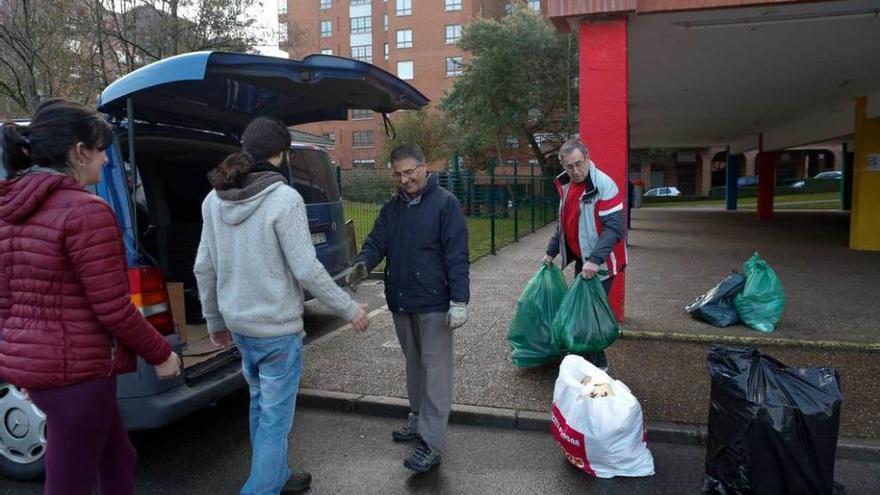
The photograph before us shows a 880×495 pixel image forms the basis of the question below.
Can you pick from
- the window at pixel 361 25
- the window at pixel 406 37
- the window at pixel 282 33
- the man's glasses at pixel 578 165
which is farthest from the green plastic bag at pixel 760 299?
the window at pixel 361 25

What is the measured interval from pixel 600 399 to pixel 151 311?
2.47 metres

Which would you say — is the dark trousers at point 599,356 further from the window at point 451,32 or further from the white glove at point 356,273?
the window at point 451,32

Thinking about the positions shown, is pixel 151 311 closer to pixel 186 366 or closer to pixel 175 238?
pixel 186 366

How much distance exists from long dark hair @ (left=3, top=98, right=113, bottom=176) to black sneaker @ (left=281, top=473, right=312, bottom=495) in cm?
194

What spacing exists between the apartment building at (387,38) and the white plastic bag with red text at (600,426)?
49.5 meters

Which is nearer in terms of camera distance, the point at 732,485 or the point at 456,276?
the point at 732,485

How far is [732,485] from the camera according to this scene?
296 centimetres

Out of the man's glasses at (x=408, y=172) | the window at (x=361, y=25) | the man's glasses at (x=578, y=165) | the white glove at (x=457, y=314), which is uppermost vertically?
the window at (x=361, y=25)

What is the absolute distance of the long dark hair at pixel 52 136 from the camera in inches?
82.0

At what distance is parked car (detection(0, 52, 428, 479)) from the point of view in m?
3.19

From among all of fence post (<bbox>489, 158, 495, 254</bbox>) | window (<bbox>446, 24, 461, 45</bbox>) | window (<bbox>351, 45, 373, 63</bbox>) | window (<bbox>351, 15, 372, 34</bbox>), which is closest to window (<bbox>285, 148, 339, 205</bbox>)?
fence post (<bbox>489, 158, 495, 254</bbox>)

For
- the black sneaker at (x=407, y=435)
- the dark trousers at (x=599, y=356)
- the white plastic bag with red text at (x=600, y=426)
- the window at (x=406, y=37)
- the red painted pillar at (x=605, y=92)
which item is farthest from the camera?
the window at (x=406, y=37)

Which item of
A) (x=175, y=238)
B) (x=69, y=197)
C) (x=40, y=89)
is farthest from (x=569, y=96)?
(x=69, y=197)

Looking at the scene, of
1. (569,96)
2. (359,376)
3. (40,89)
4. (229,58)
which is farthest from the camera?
(569,96)
